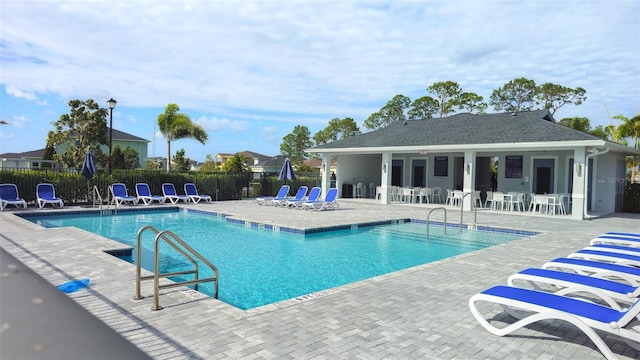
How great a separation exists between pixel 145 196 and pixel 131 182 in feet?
3.89

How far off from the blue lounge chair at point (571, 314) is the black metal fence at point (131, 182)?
54.8 feet

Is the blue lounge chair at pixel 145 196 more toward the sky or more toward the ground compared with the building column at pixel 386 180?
more toward the ground

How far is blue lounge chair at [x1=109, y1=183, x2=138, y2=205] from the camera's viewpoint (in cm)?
1723

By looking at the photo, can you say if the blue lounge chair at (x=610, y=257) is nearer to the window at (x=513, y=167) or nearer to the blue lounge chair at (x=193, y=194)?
the window at (x=513, y=167)

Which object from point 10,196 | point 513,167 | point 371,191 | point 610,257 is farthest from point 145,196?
point 610,257

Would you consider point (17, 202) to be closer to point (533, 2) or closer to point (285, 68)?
point (285, 68)

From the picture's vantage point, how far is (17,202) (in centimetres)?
1504

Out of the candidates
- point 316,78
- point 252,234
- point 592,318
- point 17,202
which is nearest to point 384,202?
point 316,78

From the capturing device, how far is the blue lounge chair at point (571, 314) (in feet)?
12.1

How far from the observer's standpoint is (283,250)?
9.93 m

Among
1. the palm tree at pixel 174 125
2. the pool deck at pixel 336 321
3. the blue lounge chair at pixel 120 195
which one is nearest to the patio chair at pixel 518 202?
the pool deck at pixel 336 321

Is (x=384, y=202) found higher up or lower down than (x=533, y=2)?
lower down

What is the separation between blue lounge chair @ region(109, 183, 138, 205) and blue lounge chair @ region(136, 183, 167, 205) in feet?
1.22

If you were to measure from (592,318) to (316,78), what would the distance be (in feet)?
71.1
